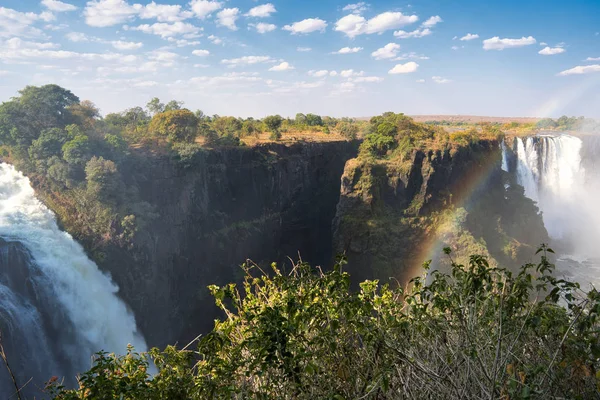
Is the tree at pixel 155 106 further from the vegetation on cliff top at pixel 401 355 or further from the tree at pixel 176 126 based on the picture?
the vegetation on cliff top at pixel 401 355

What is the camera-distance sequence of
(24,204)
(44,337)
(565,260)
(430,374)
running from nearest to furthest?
1. (430,374)
2. (44,337)
3. (24,204)
4. (565,260)

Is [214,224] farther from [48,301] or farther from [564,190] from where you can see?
[564,190]

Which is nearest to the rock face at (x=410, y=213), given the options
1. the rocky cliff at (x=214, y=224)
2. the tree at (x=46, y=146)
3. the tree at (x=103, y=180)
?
the rocky cliff at (x=214, y=224)

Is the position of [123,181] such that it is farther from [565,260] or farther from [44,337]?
[565,260]

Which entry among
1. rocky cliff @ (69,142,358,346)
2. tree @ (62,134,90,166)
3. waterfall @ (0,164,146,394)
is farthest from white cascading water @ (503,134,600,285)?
tree @ (62,134,90,166)

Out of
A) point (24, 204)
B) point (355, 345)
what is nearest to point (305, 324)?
point (355, 345)

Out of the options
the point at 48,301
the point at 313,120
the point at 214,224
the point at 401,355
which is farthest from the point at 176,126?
the point at 313,120
